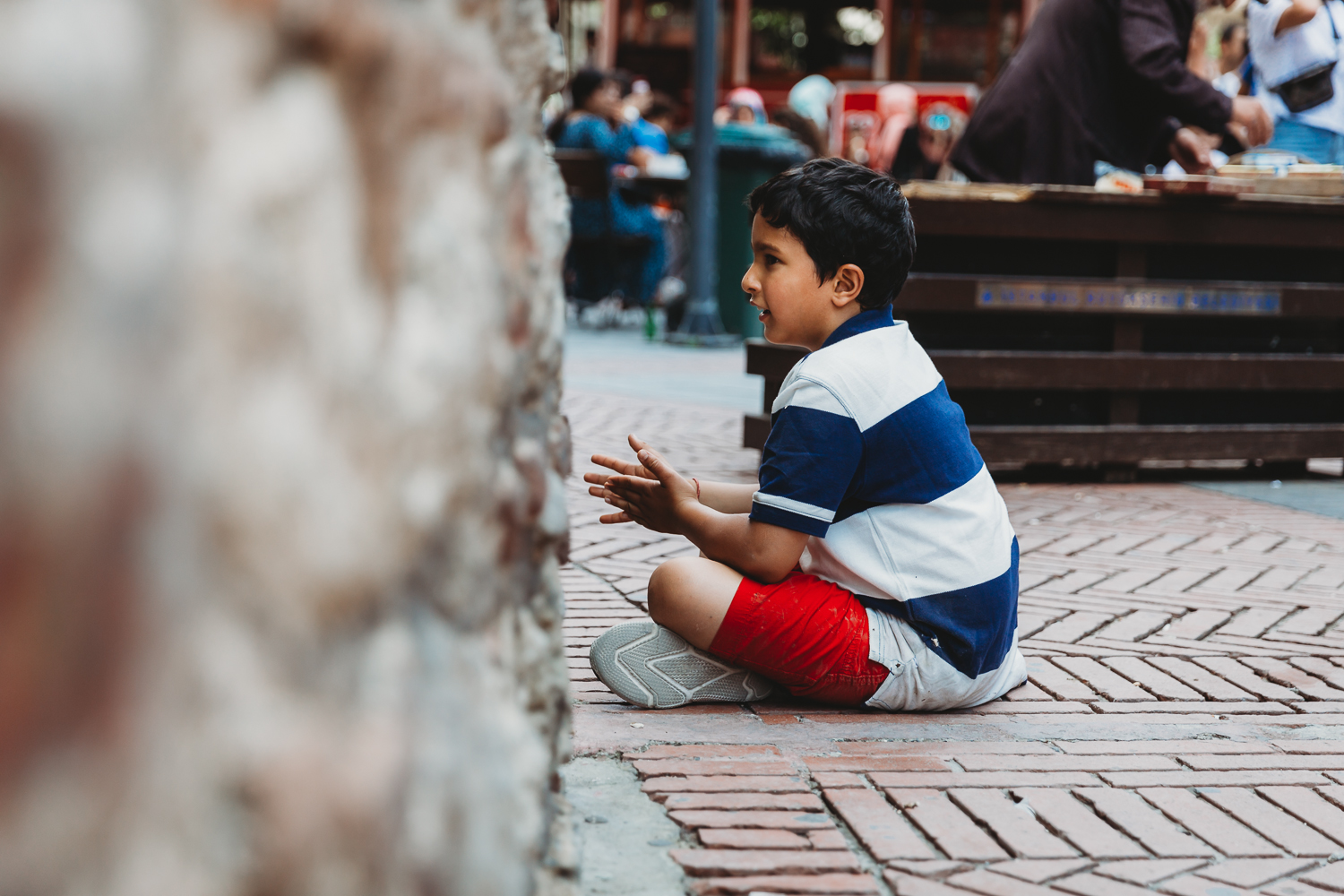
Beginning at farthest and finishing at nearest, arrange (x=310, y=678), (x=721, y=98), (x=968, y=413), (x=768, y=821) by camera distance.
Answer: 1. (x=721, y=98)
2. (x=968, y=413)
3. (x=768, y=821)
4. (x=310, y=678)

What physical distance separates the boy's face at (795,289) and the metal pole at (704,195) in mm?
7055

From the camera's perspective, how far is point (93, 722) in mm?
800

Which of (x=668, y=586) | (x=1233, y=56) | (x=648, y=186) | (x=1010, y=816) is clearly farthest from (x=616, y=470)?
(x=648, y=186)

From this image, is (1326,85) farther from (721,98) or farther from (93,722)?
(721,98)

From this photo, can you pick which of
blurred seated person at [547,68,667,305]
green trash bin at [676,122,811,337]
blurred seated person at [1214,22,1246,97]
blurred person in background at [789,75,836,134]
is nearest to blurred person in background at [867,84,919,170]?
blurred person in background at [789,75,836,134]

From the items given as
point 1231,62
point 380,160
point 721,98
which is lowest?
point 380,160

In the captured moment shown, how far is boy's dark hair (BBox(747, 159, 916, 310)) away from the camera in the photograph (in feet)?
7.63

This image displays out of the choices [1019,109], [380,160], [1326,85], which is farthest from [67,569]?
[1326,85]

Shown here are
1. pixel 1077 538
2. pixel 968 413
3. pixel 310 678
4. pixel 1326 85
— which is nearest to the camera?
pixel 310 678

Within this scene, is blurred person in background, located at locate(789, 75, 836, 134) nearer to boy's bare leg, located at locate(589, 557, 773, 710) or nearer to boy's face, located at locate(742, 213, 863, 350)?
boy's face, located at locate(742, 213, 863, 350)

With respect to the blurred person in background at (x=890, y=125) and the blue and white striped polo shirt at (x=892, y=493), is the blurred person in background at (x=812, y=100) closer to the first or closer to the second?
the blurred person in background at (x=890, y=125)

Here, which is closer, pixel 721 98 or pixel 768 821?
pixel 768 821

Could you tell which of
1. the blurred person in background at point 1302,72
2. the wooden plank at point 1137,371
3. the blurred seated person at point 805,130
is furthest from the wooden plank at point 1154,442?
the blurred seated person at point 805,130

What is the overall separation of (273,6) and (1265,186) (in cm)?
489
